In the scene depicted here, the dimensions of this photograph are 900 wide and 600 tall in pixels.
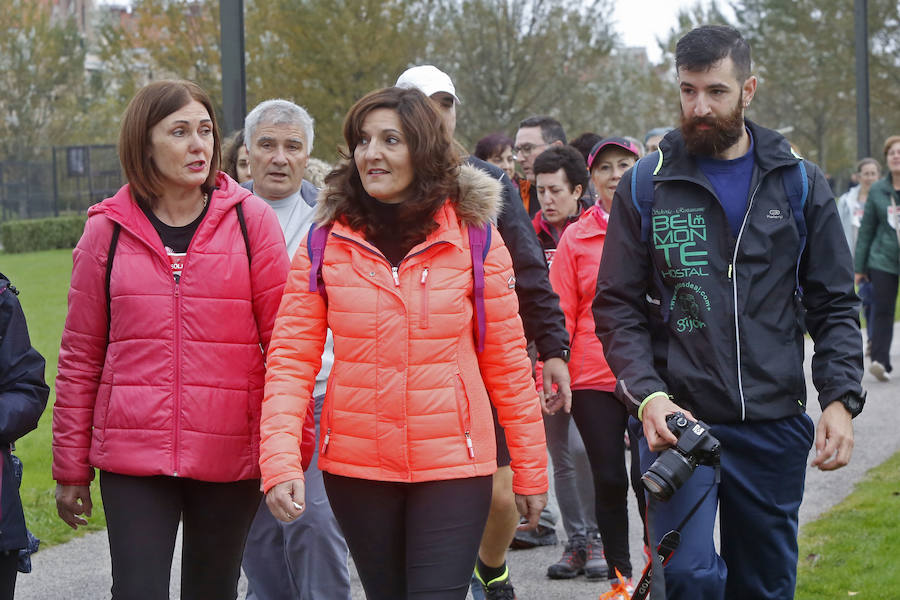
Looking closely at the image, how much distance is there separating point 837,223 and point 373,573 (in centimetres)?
188

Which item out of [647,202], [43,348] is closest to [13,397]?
[647,202]

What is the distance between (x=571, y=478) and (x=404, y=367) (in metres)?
3.08

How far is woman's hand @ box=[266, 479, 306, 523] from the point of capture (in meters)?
3.52

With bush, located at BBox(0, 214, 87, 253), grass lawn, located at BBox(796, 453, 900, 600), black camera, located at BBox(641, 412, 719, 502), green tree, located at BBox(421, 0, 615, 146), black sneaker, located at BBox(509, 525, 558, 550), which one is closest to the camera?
black camera, located at BBox(641, 412, 719, 502)

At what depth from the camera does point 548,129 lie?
8078mm

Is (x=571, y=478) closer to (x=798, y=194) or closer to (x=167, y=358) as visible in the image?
(x=798, y=194)

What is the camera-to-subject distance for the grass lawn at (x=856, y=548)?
19.1 feet

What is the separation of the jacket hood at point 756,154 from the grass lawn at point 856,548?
8.71 ft

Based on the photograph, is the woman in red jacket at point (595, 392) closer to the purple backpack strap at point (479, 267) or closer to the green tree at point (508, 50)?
the purple backpack strap at point (479, 267)

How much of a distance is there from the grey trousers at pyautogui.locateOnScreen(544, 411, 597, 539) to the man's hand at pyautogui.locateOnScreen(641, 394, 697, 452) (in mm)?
2573

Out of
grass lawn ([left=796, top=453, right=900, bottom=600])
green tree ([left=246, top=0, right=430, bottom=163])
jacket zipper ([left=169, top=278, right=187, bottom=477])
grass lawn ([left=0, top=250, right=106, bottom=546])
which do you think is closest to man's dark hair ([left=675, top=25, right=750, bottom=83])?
jacket zipper ([left=169, top=278, right=187, bottom=477])

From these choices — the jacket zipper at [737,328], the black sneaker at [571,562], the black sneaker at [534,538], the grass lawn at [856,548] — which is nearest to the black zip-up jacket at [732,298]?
the jacket zipper at [737,328]

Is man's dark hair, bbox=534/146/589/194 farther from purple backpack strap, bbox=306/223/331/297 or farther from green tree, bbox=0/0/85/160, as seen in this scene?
green tree, bbox=0/0/85/160

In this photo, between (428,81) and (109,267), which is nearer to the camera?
(109,267)
